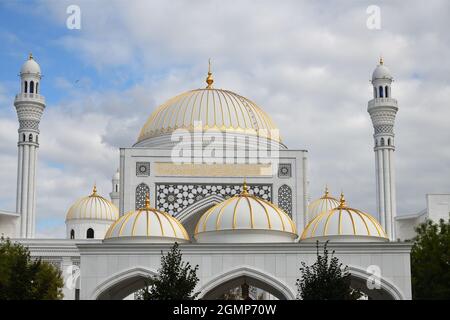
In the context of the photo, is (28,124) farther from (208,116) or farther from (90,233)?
(208,116)

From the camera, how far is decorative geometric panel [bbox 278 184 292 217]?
104 feet

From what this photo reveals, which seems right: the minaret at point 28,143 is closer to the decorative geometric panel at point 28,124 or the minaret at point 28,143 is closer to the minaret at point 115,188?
the decorative geometric panel at point 28,124

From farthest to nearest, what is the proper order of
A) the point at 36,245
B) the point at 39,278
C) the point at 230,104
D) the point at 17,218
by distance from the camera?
the point at 17,218 → the point at 36,245 → the point at 230,104 → the point at 39,278

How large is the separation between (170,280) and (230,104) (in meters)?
17.1

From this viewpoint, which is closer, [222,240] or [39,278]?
[222,240]

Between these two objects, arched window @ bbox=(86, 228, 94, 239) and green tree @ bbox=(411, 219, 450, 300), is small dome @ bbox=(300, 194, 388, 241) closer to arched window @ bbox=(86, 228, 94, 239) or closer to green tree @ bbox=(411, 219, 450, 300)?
green tree @ bbox=(411, 219, 450, 300)

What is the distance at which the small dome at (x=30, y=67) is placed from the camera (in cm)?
4399

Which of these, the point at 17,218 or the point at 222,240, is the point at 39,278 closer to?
the point at 222,240

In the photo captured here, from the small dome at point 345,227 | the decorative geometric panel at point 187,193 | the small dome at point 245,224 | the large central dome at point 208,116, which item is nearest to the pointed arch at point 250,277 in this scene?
the small dome at point 245,224

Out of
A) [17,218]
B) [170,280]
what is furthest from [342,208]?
[17,218]

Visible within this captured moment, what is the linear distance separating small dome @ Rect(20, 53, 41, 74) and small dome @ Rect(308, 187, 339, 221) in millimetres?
16438

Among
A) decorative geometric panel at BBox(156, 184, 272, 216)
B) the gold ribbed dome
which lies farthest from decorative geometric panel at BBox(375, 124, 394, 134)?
decorative geometric panel at BBox(156, 184, 272, 216)

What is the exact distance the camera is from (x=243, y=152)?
107ft


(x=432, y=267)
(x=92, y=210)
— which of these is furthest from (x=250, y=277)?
(x=92, y=210)
